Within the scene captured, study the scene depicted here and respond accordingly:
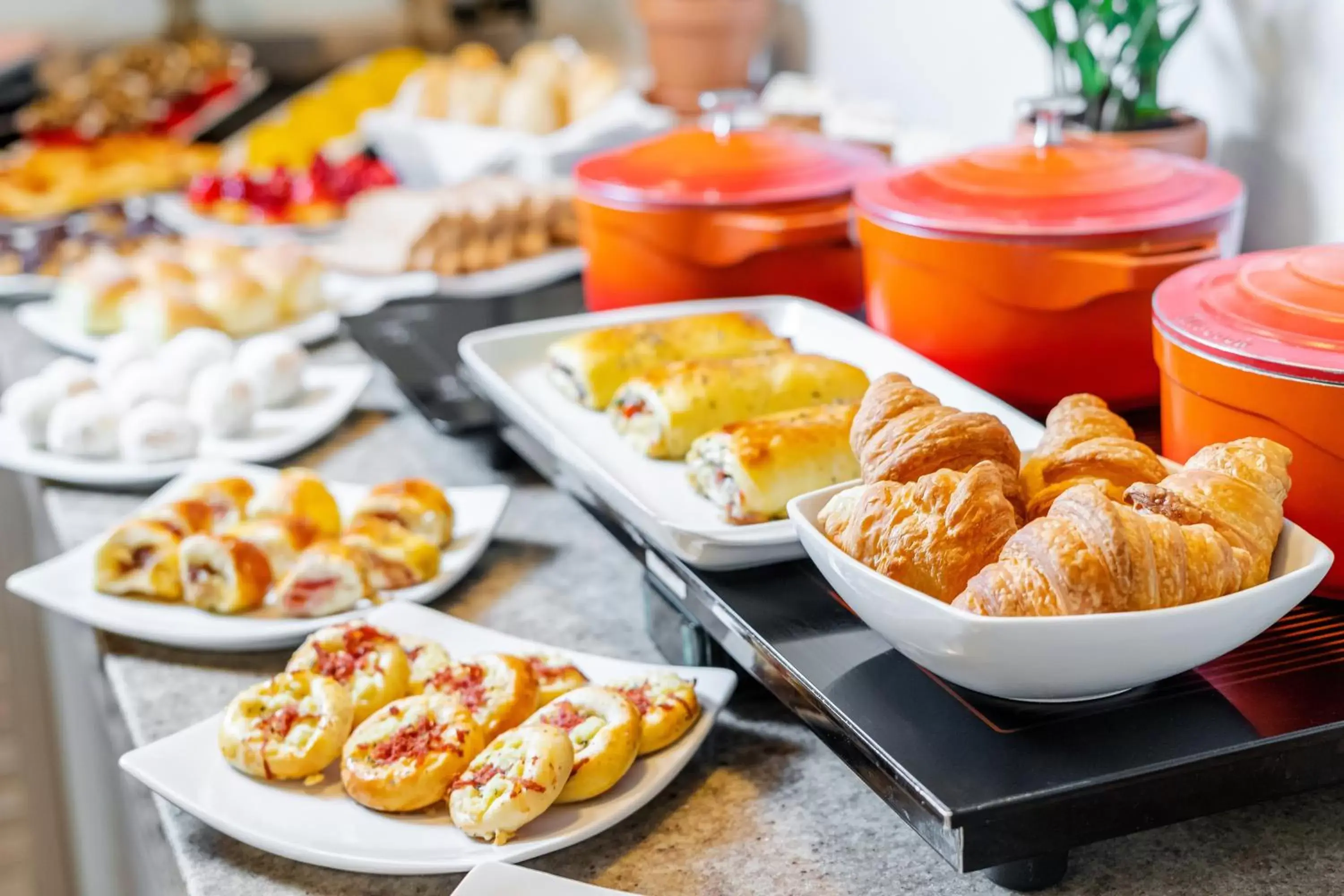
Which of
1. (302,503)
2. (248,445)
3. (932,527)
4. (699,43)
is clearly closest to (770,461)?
(932,527)

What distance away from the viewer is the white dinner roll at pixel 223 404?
1.32 metres

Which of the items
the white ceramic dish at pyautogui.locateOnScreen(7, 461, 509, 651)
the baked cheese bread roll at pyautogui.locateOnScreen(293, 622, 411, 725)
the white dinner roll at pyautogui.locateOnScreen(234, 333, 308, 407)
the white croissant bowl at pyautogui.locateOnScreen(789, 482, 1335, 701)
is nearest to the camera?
the white croissant bowl at pyautogui.locateOnScreen(789, 482, 1335, 701)

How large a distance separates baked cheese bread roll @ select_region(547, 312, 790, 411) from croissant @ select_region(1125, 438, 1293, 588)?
0.48 metres

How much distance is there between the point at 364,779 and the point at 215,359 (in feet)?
2.72

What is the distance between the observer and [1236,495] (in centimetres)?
66

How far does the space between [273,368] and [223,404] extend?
0.29ft

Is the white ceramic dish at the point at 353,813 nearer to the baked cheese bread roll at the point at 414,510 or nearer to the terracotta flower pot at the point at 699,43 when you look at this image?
the baked cheese bread roll at the point at 414,510

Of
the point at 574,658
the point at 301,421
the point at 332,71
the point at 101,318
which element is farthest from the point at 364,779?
the point at 332,71

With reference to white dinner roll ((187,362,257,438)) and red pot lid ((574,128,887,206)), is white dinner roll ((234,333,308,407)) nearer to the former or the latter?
white dinner roll ((187,362,257,438))

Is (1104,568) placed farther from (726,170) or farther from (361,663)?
(726,170)

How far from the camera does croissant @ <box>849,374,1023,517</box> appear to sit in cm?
72

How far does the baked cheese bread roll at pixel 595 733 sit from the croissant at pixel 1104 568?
22cm

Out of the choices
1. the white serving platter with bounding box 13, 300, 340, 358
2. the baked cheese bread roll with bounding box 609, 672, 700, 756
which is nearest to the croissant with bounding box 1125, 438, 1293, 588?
the baked cheese bread roll with bounding box 609, 672, 700, 756

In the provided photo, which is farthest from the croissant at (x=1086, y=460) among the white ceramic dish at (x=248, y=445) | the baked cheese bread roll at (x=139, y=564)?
the white ceramic dish at (x=248, y=445)
